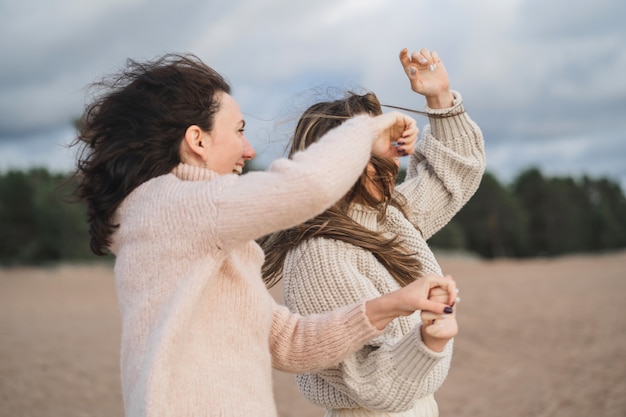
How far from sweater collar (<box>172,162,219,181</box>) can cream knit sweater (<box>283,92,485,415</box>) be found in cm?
52

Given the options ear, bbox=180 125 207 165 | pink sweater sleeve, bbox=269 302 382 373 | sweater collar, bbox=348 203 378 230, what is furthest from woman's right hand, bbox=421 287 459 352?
ear, bbox=180 125 207 165

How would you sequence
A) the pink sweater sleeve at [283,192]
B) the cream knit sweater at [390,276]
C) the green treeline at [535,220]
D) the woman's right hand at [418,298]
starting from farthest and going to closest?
the green treeline at [535,220]
the cream knit sweater at [390,276]
the woman's right hand at [418,298]
the pink sweater sleeve at [283,192]

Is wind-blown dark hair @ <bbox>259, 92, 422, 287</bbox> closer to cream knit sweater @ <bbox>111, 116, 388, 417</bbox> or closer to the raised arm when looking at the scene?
the raised arm

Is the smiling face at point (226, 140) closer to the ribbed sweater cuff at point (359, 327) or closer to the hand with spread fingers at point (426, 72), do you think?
the ribbed sweater cuff at point (359, 327)

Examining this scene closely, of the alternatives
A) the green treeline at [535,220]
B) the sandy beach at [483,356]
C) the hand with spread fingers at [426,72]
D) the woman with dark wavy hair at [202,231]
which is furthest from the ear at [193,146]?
the green treeline at [535,220]

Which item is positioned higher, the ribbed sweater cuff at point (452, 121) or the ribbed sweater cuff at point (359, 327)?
the ribbed sweater cuff at point (452, 121)

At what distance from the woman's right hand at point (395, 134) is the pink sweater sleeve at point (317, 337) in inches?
17.6

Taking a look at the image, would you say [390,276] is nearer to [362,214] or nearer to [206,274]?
[362,214]

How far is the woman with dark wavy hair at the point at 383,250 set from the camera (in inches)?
79.6

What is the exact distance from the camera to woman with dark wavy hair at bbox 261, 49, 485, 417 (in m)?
2.02

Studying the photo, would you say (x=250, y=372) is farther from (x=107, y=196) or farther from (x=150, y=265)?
(x=107, y=196)

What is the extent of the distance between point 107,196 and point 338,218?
0.78 metres

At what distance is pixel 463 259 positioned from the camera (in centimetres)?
3309

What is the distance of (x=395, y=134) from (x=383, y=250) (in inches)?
17.8
